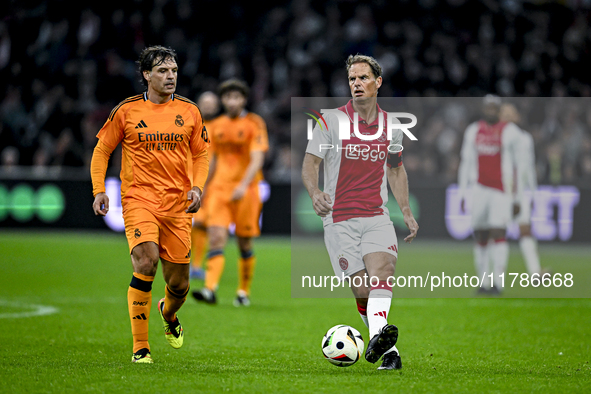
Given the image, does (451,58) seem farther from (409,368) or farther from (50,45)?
Result: (409,368)

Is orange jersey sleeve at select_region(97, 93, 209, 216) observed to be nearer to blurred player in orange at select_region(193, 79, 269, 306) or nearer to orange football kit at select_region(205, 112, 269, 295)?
blurred player in orange at select_region(193, 79, 269, 306)

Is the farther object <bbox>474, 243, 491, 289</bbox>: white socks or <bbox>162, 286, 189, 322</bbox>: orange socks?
<bbox>474, 243, 491, 289</bbox>: white socks

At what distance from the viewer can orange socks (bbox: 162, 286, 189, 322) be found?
5453 mm

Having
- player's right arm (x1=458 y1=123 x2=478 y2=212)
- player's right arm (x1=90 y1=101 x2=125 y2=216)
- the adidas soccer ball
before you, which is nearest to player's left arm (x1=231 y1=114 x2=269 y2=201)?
player's right arm (x1=458 y1=123 x2=478 y2=212)

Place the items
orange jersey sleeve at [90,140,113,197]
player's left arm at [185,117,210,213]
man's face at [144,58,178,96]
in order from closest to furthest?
orange jersey sleeve at [90,140,113,197] < man's face at [144,58,178,96] < player's left arm at [185,117,210,213]

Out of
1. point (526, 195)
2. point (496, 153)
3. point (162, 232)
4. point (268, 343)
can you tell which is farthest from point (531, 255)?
point (162, 232)

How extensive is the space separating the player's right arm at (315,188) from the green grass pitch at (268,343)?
41.4 inches

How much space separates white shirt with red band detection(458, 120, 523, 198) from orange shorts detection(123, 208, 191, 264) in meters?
5.50

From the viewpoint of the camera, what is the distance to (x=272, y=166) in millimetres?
18031

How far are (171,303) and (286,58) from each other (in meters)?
15.3

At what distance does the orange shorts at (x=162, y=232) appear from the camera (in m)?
5.11

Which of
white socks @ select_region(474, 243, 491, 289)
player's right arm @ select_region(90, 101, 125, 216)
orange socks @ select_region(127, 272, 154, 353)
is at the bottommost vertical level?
orange socks @ select_region(127, 272, 154, 353)

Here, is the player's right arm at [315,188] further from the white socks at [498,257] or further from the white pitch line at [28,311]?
the white socks at [498,257]

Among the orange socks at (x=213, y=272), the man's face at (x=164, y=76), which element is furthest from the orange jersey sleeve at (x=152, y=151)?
the orange socks at (x=213, y=272)
